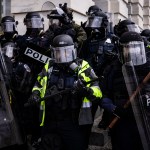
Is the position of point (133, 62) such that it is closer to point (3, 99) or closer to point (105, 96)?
point (105, 96)

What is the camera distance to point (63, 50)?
3.71m

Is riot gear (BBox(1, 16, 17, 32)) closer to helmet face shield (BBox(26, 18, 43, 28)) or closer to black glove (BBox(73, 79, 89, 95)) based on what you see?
helmet face shield (BBox(26, 18, 43, 28))

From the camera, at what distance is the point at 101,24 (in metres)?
5.46

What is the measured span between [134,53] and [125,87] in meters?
0.33

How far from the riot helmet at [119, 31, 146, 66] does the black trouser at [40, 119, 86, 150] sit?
0.89 meters

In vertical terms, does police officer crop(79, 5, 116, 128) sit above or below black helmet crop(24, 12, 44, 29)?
below

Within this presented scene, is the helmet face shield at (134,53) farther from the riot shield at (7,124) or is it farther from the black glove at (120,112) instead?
the riot shield at (7,124)

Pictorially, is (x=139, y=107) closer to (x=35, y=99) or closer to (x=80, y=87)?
(x=80, y=87)

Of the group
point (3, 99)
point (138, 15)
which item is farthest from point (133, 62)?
point (138, 15)

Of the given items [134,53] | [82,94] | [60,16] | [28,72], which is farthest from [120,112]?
[60,16]

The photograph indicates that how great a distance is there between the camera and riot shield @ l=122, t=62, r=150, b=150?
9.98ft

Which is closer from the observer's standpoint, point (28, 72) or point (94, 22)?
point (28, 72)

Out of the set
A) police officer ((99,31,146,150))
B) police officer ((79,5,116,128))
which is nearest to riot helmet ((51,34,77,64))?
police officer ((99,31,146,150))

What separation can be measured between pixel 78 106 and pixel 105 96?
0.30 m
